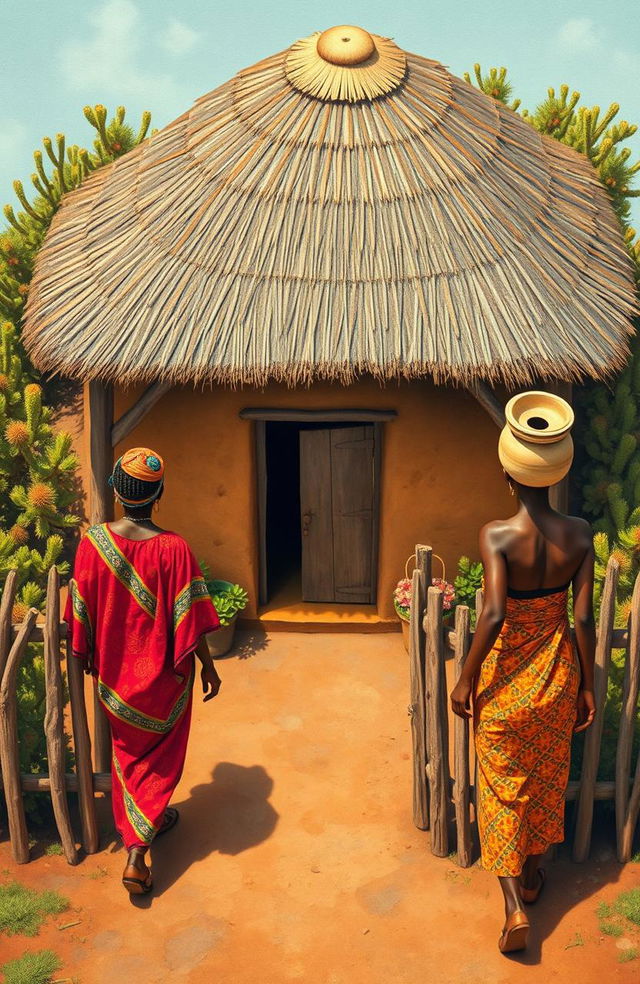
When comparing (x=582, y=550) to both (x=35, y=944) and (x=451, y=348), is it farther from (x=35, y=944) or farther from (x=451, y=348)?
(x=35, y=944)

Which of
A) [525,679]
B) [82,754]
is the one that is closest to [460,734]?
[525,679]

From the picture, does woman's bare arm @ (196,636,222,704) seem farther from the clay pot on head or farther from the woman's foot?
the clay pot on head

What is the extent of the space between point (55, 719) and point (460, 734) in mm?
2165

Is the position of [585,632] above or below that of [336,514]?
below

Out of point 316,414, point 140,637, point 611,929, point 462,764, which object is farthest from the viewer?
point 316,414

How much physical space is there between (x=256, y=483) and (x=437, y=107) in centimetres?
348

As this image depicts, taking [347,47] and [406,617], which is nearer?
[406,617]

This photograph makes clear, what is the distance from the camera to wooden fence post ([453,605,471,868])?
15.9ft

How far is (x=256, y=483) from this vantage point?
26.7ft

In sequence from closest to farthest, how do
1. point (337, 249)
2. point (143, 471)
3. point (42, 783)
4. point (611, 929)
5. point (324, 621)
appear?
point (143, 471) → point (611, 929) → point (42, 783) → point (337, 249) → point (324, 621)

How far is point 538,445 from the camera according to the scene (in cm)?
434

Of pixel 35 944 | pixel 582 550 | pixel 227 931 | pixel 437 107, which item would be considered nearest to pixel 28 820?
pixel 35 944

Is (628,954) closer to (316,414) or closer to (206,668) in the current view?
(206,668)

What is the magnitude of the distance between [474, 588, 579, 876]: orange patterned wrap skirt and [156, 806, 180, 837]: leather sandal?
1.90 metres
